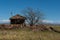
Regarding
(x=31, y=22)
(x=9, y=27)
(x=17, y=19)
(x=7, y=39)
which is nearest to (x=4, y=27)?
(x=9, y=27)

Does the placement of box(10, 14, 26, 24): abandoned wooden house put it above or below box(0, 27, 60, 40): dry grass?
above

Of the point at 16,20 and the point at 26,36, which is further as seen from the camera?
the point at 16,20

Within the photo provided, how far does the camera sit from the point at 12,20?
2261 inches

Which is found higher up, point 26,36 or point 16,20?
point 16,20

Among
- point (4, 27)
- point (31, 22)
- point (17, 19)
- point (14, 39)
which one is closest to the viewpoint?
point (14, 39)

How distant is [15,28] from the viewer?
41531mm

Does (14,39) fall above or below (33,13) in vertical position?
below

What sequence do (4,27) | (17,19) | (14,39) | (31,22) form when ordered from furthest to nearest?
(31,22) < (17,19) < (4,27) < (14,39)

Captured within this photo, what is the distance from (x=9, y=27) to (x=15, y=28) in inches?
60.5

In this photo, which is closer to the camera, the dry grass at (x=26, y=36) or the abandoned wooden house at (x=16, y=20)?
the dry grass at (x=26, y=36)

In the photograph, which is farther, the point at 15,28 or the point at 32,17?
the point at 32,17

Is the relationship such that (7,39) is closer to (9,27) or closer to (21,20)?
(9,27)

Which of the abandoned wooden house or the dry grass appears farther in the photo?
the abandoned wooden house

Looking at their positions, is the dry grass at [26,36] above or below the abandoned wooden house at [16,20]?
below
